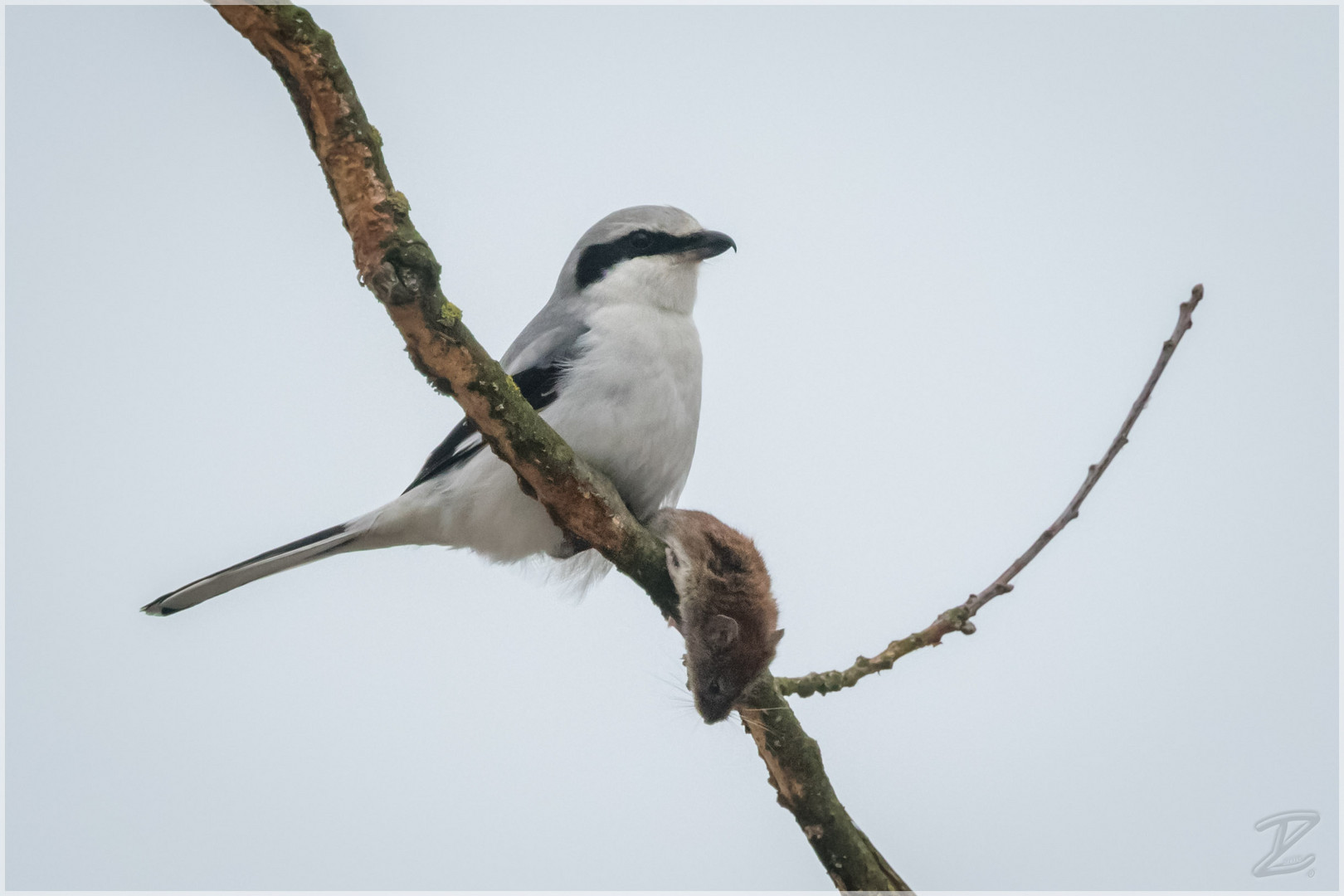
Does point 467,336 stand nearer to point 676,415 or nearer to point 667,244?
Answer: point 676,415

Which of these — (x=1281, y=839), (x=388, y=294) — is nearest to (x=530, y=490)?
(x=388, y=294)

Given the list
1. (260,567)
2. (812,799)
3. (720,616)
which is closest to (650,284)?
(720,616)

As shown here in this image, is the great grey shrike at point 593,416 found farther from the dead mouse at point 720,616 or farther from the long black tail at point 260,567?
the dead mouse at point 720,616

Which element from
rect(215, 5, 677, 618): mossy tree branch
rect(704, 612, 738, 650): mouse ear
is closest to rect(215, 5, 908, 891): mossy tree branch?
rect(215, 5, 677, 618): mossy tree branch

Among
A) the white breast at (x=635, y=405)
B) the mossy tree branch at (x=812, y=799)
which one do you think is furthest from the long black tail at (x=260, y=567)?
the mossy tree branch at (x=812, y=799)

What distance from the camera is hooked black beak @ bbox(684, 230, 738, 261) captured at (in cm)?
375

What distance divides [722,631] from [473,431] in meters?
1.17

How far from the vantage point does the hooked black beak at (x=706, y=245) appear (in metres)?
3.75

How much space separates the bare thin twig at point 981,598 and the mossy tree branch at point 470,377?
152mm

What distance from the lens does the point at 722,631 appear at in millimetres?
2820

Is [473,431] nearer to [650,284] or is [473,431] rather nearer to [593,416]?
[593,416]

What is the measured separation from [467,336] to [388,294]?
204 mm

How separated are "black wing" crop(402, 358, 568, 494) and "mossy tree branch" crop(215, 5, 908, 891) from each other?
26.1 inches

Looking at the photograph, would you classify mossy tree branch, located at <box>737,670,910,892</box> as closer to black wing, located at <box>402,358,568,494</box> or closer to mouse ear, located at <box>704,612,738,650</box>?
mouse ear, located at <box>704,612,738,650</box>
